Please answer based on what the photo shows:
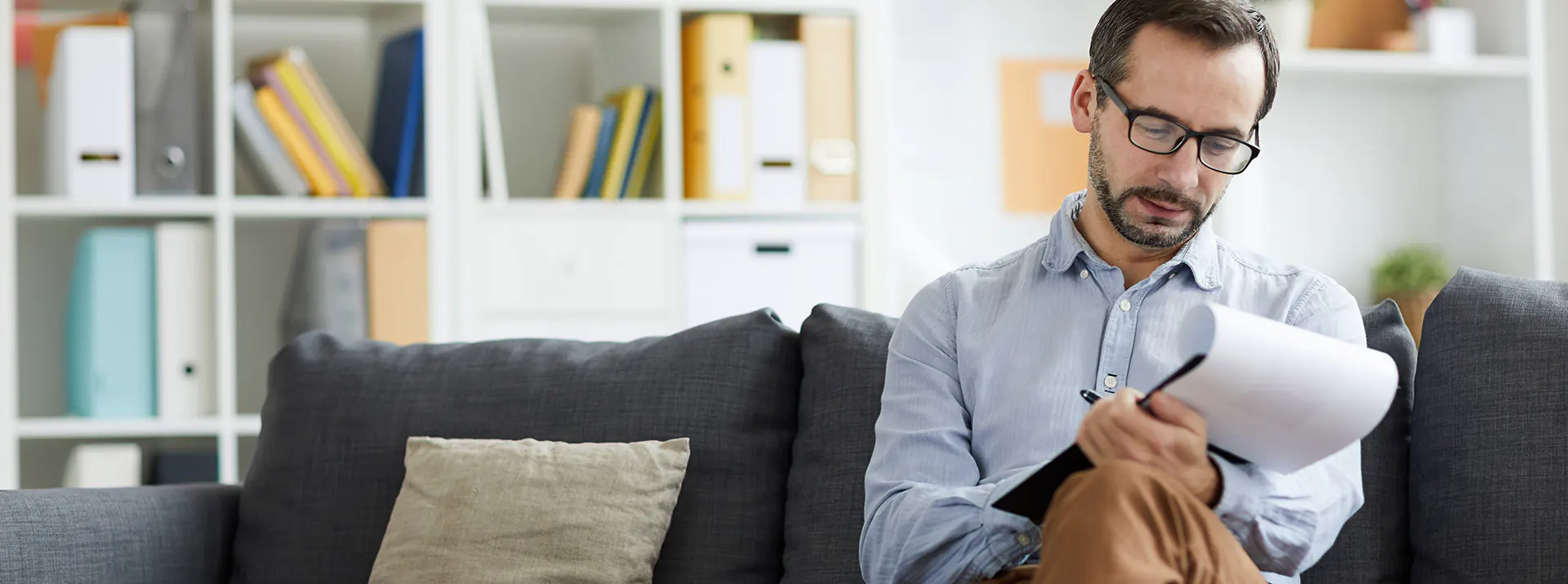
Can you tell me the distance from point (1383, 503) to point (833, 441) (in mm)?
613

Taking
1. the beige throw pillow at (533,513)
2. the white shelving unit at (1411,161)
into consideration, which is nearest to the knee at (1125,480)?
the beige throw pillow at (533,513)

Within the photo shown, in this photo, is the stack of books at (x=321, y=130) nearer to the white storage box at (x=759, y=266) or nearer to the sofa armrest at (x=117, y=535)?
the white storage box at (x=759, y=266)

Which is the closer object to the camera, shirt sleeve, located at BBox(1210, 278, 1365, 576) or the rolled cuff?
shirt sleeve, located at BBox(1210, 278, 1365, 576)

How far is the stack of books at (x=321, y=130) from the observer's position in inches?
109

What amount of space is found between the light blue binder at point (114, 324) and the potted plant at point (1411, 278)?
2.58m

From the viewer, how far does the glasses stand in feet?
4.33

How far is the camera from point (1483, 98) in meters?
3.35

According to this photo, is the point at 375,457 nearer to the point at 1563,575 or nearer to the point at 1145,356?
the point at 1145,356

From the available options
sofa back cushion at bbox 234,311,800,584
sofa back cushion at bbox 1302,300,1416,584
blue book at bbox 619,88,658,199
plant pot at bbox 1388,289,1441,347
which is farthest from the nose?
plant pot at bbox 1388,289,1441,347

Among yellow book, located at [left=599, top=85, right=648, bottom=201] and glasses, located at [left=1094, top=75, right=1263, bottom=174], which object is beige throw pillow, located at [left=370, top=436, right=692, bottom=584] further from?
yellow book, located at [left=599, top=85, right=648, bottom=201]

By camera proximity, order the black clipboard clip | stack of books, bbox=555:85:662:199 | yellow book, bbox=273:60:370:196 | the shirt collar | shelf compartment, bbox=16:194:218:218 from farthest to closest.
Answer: stack of books, bbox=555:85:662:199 < yellow book, bbox=273:60:370:196 < shelf compartment, bbox=16:194:218:218 < the shirt collar < the black clipboard clip

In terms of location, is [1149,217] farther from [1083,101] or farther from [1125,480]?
[1125,480]

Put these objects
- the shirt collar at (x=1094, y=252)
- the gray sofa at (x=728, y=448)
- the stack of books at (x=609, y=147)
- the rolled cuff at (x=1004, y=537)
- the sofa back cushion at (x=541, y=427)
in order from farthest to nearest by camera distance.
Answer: the stack of books at (x=609, y=147) < the sofa back cushion at (x=541, y=427) < the gray sofa at (x=728, y=448) < the shirt collar at (x=1094, y=252) < the rolled cuff at (x=1004, y=537)

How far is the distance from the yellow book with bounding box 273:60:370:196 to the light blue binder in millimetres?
363
